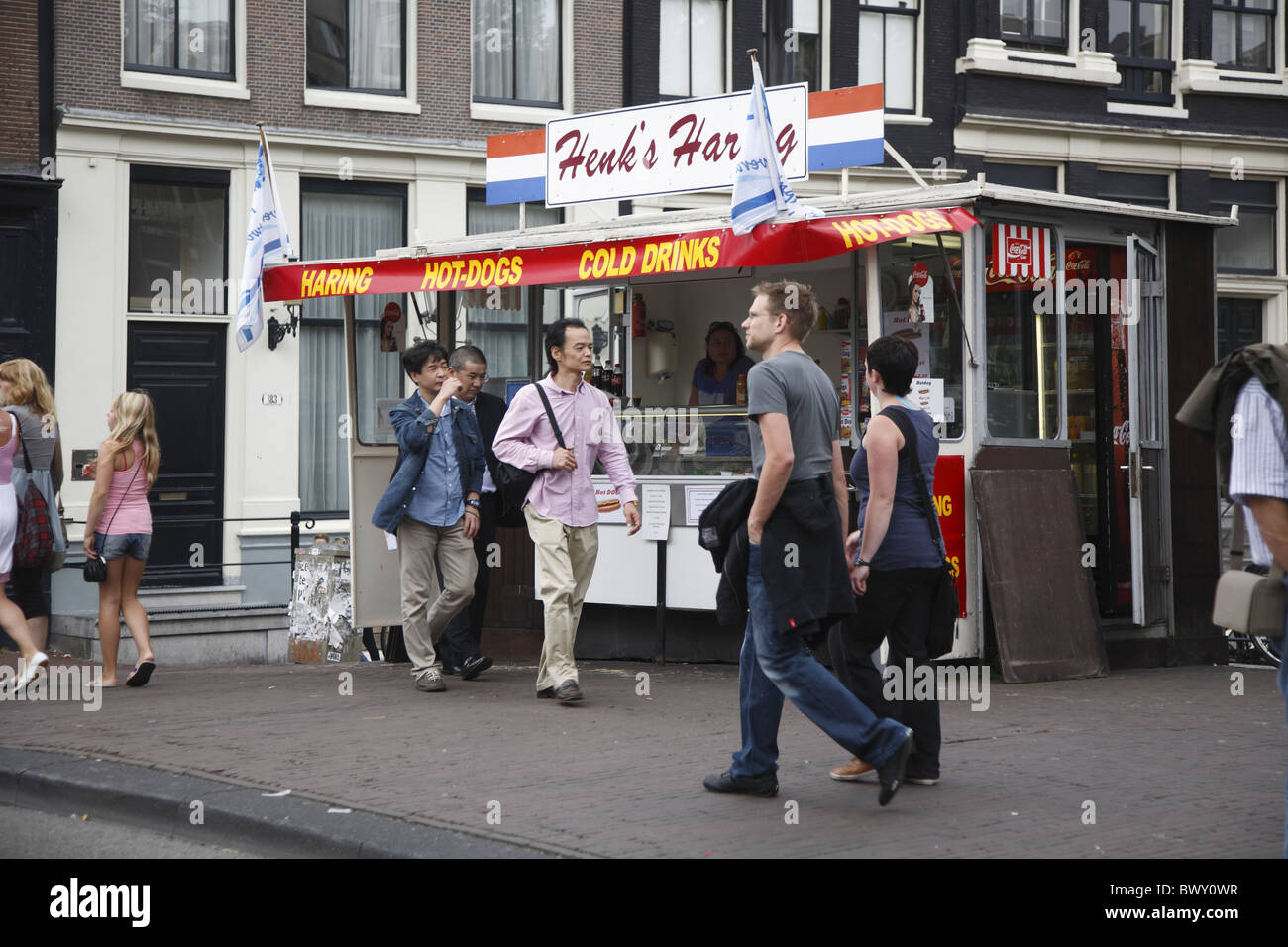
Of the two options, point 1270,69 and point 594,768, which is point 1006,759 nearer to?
point 594,768

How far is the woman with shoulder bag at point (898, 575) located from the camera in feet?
19.8

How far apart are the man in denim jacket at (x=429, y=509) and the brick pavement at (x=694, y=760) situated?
450 millimetres

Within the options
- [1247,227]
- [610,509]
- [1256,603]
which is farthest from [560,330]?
[1247,227]

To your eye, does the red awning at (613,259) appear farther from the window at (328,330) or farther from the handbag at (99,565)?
the window at (328,330)

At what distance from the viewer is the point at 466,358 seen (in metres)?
9.50

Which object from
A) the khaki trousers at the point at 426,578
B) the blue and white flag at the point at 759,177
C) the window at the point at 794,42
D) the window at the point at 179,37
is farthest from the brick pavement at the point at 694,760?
the window at the point at 794,42

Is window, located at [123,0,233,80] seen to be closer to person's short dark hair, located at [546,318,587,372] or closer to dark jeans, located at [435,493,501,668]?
dark jeans, located at [435,493,501,668]

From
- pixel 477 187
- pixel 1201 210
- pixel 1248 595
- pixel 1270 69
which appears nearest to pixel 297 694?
pixel 1248 595

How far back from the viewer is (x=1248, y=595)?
4.35 m

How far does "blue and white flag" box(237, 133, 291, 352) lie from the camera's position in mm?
10633

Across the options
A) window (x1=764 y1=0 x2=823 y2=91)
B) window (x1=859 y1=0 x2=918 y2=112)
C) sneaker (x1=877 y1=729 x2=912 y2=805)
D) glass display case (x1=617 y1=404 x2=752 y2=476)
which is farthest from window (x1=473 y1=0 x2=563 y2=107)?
sneaker (x1=877 y1=729 x2=912 y2=805)

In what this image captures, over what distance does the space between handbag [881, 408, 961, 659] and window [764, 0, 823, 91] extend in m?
14.8

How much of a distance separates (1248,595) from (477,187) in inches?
615

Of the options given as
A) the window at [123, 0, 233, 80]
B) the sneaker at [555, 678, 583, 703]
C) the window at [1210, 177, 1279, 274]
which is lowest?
the sneaker at [555, 678, 583, 703]
